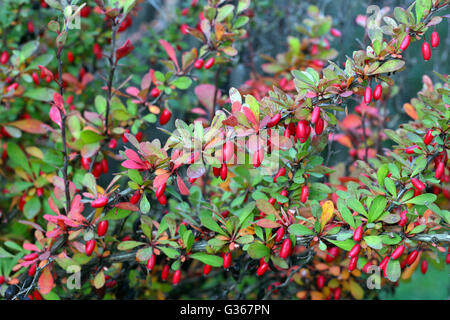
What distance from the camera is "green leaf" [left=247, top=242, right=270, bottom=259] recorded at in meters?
1.08

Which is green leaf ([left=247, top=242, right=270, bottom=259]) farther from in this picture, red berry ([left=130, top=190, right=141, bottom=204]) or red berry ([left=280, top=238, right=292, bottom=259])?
red berry ([left=130, top=190, right=141, bottom=204])

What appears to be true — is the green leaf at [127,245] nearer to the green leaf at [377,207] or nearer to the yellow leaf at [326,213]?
the yellow leaf at [326,213]

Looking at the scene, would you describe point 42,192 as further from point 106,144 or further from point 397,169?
point 397,169

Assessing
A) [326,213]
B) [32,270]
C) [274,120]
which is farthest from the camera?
[32,270]

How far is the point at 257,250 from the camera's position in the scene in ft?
3.59

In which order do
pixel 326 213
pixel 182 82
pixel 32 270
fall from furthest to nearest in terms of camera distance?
1. pixel 182 82
2. pixel 32 270
3. pixel 326 213

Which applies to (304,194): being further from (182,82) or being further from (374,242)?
(182,82)

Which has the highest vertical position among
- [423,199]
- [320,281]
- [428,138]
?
[428,138]

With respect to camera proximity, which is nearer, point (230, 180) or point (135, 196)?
point (135, 196)

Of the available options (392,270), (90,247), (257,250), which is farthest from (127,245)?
(392,270)

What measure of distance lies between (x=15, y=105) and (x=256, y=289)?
1173 mm

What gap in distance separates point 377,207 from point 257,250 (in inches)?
12.0

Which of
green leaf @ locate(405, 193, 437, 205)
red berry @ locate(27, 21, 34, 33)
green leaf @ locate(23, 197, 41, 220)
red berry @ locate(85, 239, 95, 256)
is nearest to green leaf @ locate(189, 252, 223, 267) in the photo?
red berry @ locate(85, 239, 95, 256)

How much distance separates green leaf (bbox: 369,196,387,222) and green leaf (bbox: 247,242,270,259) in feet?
0.87
